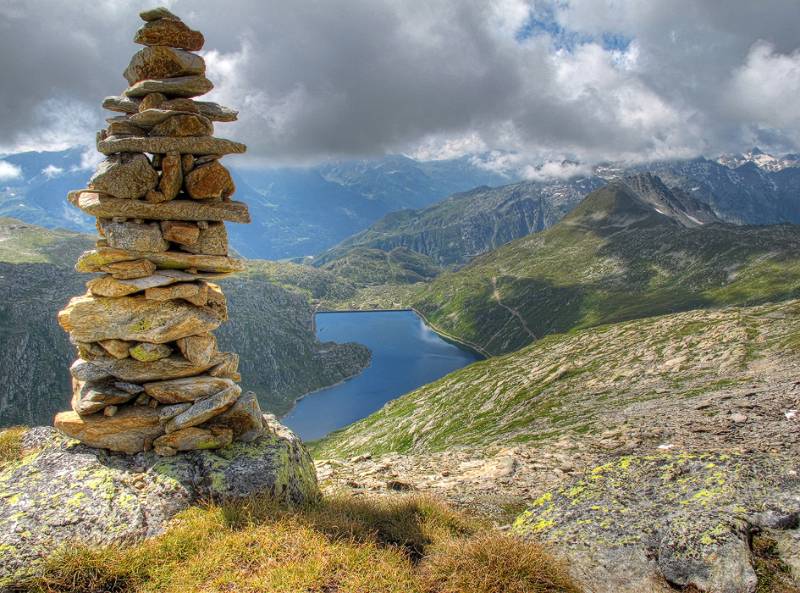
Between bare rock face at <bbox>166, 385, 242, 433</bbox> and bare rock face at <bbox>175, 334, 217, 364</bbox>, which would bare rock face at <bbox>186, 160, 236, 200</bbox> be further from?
bare rock face at <bbox>166, 385, 242, 433</bbox>

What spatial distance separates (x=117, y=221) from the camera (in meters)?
17.8

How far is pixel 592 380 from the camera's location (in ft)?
263

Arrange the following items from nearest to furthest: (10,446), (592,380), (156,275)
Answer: (10,446)
(156,275)
(592,380)

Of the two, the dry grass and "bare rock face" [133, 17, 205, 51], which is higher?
"bare rock face" [133, 17, 205, 51]

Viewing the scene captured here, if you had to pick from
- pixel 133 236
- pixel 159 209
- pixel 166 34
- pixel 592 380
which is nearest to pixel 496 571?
pixel 159 209

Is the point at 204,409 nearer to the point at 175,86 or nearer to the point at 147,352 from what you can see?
the point at 147,352

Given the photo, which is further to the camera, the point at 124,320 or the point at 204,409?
the point at 124,320

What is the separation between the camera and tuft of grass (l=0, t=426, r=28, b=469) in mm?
16391

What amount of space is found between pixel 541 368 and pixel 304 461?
9546 cm

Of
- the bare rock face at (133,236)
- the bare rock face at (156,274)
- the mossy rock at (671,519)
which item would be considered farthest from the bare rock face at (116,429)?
the mossy rock at (671,519)

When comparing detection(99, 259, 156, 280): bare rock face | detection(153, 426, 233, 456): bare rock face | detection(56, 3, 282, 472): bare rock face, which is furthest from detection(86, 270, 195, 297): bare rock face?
detection(153, 426, 233, 456): bare rock face

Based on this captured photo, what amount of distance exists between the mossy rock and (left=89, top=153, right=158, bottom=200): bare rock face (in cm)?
1839

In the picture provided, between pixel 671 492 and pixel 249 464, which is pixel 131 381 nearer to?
pixel 249 464

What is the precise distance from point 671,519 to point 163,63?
2435 centimetres
